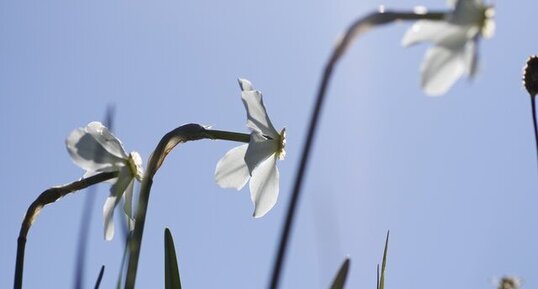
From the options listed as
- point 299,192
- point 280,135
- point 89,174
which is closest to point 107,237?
point 89,174

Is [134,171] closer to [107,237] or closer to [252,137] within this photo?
[107,237]

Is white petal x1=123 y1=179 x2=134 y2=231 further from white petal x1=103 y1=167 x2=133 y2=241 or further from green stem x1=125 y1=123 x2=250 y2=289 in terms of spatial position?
green stem x1=125 y1=123 x2=250 y2=289

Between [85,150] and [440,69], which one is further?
[85,150]

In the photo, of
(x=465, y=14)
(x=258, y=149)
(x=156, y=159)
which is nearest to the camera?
(x=465, y=14)

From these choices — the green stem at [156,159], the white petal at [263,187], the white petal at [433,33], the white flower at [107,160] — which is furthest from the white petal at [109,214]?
the white petal at [433,33]

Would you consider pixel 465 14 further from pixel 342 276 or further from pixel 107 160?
pixel 107 160

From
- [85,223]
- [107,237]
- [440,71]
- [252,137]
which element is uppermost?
[440,71]

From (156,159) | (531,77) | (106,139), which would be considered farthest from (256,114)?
(531,77)

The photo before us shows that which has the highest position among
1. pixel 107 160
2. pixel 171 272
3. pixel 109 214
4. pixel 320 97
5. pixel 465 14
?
pixel 465 14
